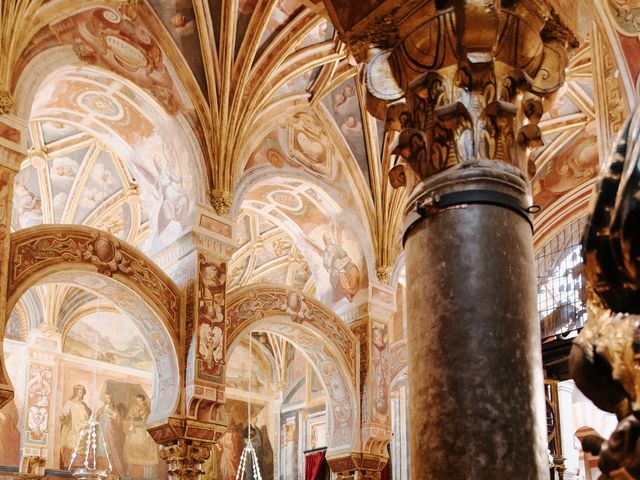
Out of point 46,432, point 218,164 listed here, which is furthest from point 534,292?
point 46,432

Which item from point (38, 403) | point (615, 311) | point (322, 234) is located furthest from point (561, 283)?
point (615, 311)

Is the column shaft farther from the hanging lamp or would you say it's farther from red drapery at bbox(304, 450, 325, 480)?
red drapery at bbox(304, 450, 325, 480)

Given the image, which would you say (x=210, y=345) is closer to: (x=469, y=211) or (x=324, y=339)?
(x=324, y=339)

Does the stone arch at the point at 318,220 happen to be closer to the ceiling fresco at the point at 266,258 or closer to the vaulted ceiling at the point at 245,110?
the vaulted ceiling at the point at 245,110

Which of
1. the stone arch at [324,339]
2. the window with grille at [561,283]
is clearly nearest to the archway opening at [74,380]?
the stone arch at [324,339]

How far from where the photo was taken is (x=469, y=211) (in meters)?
3.16

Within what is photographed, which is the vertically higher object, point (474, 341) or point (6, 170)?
point (6, 170)

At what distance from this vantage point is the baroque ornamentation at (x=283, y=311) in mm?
11867

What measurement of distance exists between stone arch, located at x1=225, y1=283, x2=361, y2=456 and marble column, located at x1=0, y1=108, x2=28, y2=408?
151 inches

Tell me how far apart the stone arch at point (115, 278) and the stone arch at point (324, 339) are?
5.31 feet

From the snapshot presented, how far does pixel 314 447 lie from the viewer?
18719mm

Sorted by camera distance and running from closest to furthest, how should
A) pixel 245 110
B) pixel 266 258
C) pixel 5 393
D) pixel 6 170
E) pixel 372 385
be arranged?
pixel 5 393 → pixel 6 170 → pixel 245 110 → pixel 372 385 → pixel 266 258

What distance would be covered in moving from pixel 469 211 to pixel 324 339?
32.8ft

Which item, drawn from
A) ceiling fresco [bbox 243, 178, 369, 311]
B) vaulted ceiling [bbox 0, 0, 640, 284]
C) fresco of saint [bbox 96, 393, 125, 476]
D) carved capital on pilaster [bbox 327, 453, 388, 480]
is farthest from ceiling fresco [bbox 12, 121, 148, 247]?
carved capital on pilaster [bbox 327, 453, 388, 480]
